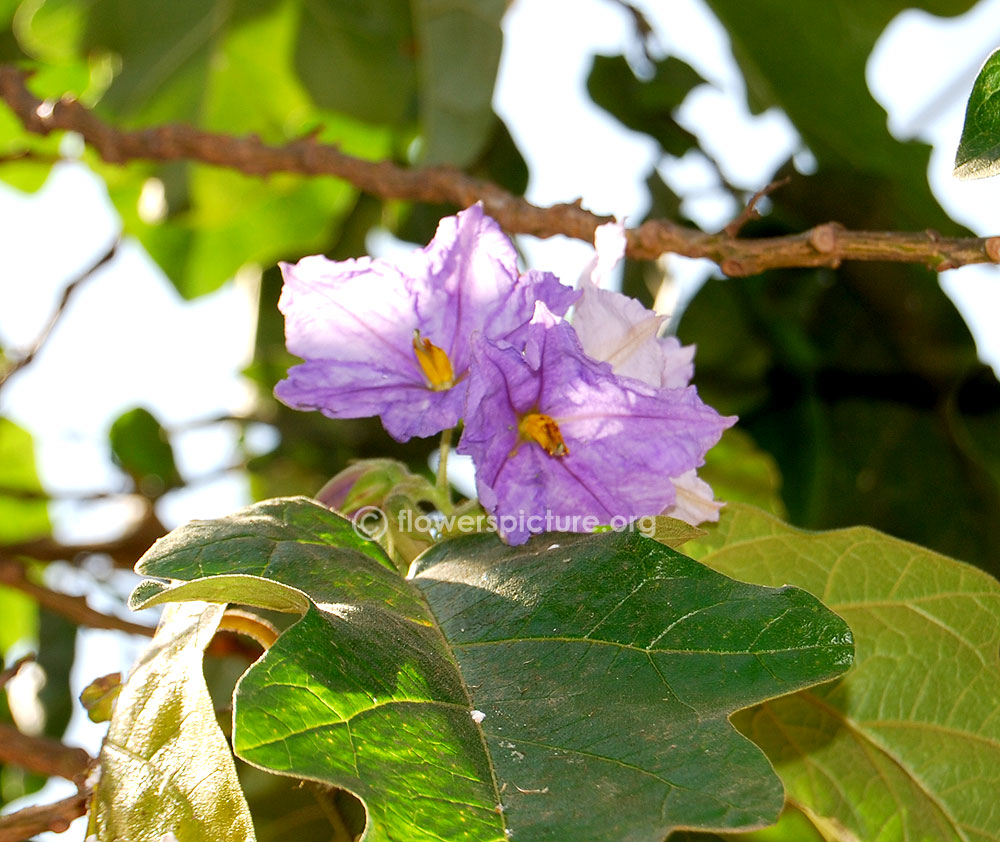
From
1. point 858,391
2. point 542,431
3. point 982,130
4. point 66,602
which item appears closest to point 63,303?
point 66,602

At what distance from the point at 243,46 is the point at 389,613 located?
1500mm

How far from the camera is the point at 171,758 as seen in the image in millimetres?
607

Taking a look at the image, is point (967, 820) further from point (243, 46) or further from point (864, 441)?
point (243, 46)

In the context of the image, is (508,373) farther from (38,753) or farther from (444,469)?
(38,753)

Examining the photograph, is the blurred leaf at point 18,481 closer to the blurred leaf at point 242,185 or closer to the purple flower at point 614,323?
the blurred leaf at point 242,185

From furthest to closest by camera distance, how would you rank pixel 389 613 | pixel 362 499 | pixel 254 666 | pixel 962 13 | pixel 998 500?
1. pixel 962 13
2. pixel 998 500
3. pixel 362 499
4. pixel 389 613
5. pixel 254 666

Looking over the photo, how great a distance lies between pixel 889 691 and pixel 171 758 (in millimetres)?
577

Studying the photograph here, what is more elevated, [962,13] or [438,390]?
[962,13]

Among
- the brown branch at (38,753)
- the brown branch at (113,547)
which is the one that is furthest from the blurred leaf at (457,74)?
the brown branch at (38,753)

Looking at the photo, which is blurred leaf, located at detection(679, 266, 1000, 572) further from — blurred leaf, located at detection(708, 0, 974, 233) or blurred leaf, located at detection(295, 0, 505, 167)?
blurred leaf, located at detection(295, 0, 505, 167)

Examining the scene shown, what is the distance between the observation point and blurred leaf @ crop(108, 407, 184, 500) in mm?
1994

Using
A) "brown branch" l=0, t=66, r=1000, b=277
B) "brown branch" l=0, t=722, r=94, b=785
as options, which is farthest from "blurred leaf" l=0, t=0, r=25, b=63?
"brown branch" l=0, t=722, r=94, b=785

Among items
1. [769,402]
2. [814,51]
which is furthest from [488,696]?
[814,51]

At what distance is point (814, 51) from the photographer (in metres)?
1.73
